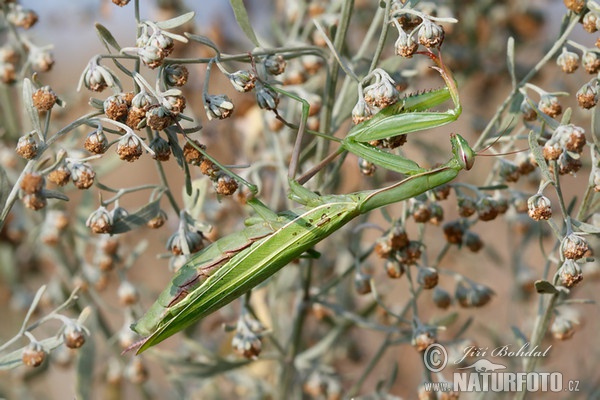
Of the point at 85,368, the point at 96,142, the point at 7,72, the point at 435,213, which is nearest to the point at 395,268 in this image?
the point at 435,213

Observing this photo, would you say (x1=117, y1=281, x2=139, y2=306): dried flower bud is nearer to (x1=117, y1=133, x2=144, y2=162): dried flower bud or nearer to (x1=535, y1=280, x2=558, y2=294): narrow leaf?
(x1=117, y1=133, x2=144, y2=162): dried flower bud

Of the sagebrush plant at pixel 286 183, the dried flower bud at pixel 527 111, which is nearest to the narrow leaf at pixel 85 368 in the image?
the sagebrush plant at pixel 286 183

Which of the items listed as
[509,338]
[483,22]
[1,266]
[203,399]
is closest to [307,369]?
[203,399]

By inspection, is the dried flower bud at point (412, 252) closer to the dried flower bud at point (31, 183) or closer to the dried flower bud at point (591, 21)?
the dried flower bud at point (591, 21)

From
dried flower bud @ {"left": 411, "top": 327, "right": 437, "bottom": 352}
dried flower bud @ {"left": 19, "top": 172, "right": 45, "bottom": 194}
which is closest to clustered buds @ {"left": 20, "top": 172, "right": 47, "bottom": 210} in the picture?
dried flower bud @ {"left": 19, "top": 172, "right": 45, "bottom": 194}

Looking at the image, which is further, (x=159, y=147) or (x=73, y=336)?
(x=73, y=336)

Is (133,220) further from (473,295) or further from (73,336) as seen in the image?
(473,295)

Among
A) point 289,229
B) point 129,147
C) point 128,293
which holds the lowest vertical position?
point 128,293
